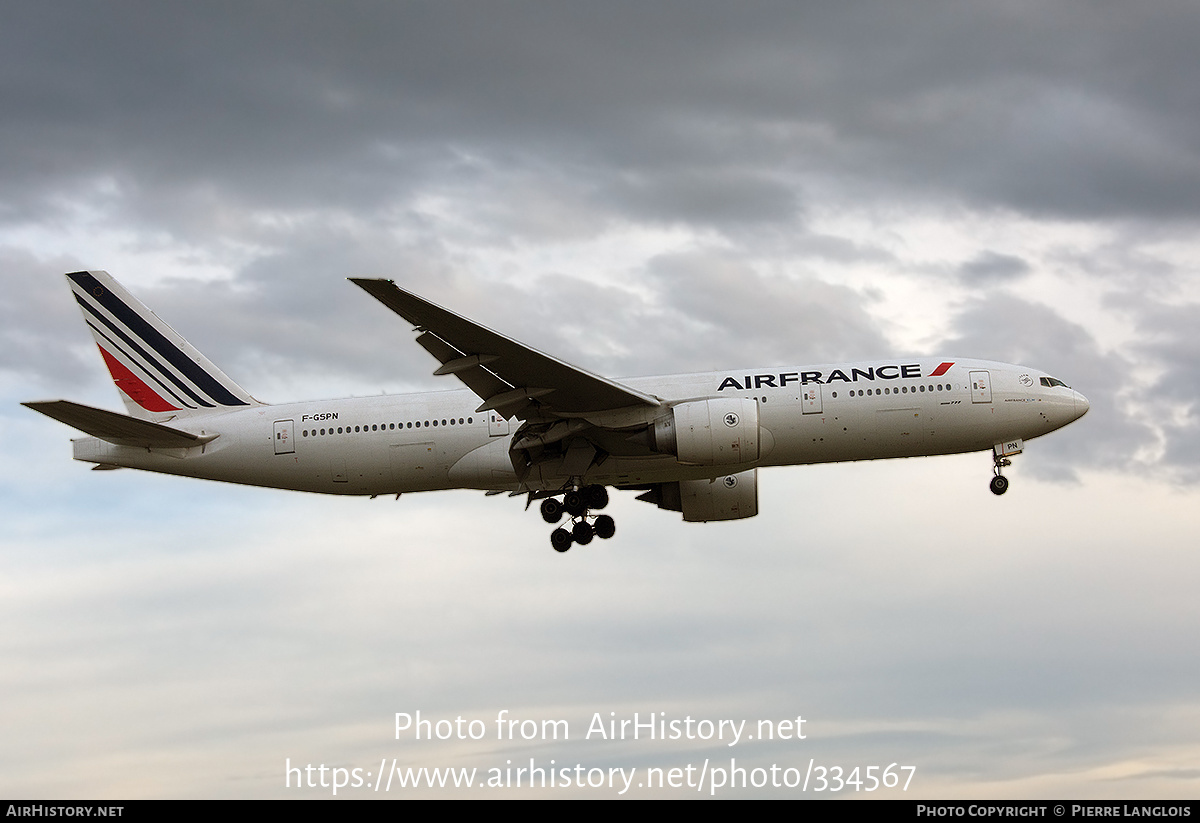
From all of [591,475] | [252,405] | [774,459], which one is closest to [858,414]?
[774,459]

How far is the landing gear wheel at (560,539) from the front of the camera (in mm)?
36219

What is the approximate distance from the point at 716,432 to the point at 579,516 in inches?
226

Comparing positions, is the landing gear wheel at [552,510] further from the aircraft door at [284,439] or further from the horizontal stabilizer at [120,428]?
the horizontal stabilizer at [120,428]

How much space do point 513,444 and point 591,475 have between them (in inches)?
96.6

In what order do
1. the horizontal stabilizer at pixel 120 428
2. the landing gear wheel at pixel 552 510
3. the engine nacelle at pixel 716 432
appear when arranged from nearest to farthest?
the engine nacelle at pixel 716 432, the horizontal stabilizer at pixel 120 428, the landing gear wheel at pixel 552 510

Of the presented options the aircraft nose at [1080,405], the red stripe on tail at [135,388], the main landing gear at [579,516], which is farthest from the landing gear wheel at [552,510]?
the aircraft nose at [1080,405]

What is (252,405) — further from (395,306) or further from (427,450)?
(395,306)

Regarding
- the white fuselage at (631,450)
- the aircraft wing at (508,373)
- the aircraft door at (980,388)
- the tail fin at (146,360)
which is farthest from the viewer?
the tail fin at (146,360)

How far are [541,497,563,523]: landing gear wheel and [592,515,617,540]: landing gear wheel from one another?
1.05m

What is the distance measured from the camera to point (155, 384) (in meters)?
38.5

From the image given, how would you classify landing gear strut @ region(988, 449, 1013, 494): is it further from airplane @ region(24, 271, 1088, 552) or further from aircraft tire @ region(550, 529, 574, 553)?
aircraft tire @ region(550, 529, 574, 553)

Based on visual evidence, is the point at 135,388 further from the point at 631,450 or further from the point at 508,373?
the point at 631,450

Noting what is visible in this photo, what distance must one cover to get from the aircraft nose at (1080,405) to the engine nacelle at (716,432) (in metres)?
9.49

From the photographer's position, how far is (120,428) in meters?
35.2
